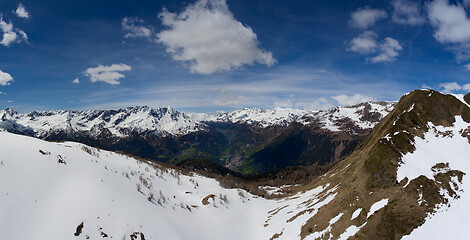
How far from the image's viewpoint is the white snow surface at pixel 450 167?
23.5 metres

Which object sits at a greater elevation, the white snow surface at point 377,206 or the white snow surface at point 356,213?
the white snow surface at point 377,206

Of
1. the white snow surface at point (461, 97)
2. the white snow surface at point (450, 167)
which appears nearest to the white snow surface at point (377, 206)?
the white snow surface at point (450, 167)

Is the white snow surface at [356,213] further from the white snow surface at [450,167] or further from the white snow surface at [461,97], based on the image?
the white snow surface at [461,97]

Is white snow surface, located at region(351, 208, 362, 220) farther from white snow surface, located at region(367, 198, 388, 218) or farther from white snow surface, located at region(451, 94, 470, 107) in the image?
white snow surface, located at region(451, 94, 470, 107)

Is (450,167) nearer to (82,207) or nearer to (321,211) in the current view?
(321,211)

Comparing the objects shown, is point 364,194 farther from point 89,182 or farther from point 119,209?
point 89,182

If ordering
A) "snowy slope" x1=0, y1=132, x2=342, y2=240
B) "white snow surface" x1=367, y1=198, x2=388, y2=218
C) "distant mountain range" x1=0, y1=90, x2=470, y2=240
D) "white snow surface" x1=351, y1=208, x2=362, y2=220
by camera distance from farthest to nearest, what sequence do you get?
"white snow surface" x1=351, y1=208, x2=362, y2=220 < "white snow surface" x1=367, y1=198, x2=388, y2=218 < "distant mountain range" x1=0, y1=90, x2=470, y2=240 < "snowy slope" x1=0, y1=132, x2=342, y2=240

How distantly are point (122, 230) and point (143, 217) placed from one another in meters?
5.00

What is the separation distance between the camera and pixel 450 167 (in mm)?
33250

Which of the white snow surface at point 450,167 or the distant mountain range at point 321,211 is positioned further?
the distant mountain range at point 321,211

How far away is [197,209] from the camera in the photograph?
5403cm

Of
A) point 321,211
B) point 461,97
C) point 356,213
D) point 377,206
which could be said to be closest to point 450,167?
point 377,206

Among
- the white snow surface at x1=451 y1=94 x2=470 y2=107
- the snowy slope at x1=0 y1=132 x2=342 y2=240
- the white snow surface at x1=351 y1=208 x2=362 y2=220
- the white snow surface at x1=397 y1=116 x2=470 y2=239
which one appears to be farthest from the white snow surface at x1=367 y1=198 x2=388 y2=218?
the white snow surface at x1=451 y1=94 x2=470 y2=107

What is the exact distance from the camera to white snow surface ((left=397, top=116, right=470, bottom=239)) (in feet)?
77.2
